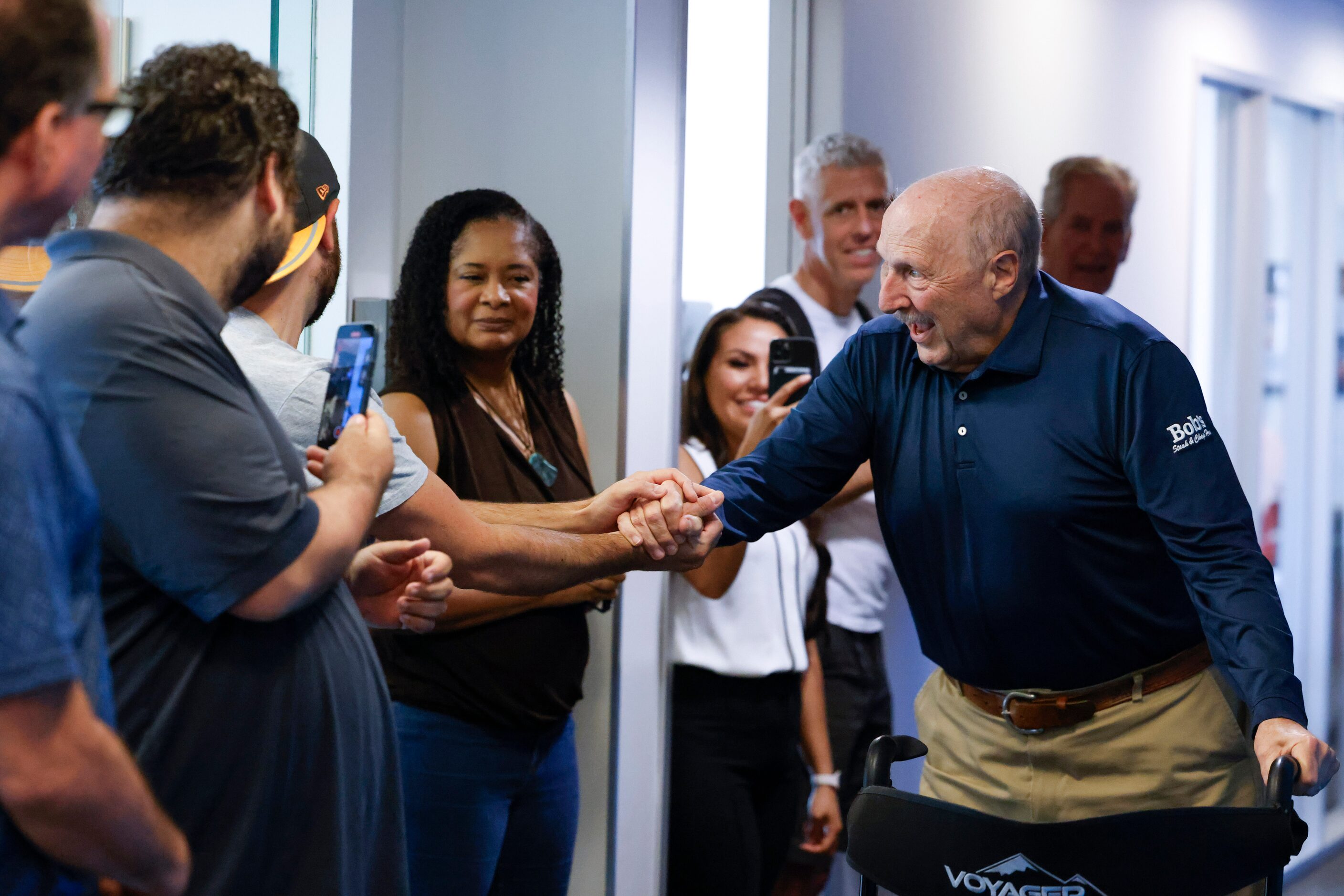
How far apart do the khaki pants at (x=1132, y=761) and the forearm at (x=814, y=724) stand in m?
0.75

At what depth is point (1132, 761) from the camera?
194 centimetres

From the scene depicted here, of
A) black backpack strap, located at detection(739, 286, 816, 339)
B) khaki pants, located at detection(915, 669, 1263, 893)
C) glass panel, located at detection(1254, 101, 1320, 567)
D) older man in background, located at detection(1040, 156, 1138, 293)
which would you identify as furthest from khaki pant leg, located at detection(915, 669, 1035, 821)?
glass panel, located at detection(1254, 101, 1320, 567)

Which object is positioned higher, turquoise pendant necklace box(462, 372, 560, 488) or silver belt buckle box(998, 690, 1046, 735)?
turquoise pendant necklace box(462, 372, 560, 488)

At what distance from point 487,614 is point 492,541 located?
0.33m

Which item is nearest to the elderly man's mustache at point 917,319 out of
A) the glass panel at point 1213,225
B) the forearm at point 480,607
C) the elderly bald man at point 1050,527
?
the elderly bald man at point 1050,527

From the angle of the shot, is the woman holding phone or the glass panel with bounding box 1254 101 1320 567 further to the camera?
the glass panel with bounding box 1254 101 1320 567

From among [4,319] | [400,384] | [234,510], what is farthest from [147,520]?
[400,384]

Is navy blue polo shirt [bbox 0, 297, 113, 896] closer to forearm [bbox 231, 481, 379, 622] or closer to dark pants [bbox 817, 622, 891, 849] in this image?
forearm [bbox 231, 481, 379, 622]

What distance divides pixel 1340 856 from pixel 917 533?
394 centimetres

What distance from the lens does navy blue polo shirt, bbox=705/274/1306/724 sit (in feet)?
5.96

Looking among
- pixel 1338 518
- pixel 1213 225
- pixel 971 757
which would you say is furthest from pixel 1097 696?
pixel 1338 518

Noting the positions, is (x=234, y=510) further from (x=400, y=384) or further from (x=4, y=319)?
(x=400, y=384)

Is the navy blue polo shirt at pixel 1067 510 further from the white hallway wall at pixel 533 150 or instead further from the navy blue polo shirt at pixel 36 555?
the navy blue polo shirt at pixel 36 555

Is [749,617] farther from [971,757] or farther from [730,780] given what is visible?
[971,757]
